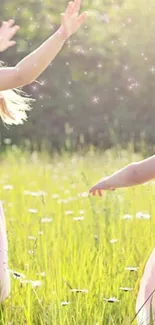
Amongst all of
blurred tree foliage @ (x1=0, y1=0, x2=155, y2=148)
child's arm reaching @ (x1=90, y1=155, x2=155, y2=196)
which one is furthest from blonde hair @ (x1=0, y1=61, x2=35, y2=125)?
blurred tree foliage @ (x1=0, y1=0, x2=155, y2=148)

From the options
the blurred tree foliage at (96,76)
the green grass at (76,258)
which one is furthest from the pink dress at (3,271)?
the blurred tree foliage at (96,76)

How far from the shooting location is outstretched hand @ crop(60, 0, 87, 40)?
188 cm

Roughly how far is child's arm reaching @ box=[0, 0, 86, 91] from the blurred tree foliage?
514cm

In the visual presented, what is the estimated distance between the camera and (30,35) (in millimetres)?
6918

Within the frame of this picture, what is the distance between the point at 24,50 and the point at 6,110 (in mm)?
4821

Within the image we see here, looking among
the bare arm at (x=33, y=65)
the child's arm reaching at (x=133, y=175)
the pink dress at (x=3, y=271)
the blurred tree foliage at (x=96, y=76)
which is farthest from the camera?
the blurred tree foliage at (x=96, y=76)

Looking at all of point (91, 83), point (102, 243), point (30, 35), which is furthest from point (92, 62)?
point (102, 243)

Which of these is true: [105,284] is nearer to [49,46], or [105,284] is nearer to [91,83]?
[49,46]

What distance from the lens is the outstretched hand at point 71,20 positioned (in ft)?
6.17

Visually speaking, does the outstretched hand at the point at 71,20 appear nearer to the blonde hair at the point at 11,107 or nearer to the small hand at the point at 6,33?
the small hand at the point at 6,33

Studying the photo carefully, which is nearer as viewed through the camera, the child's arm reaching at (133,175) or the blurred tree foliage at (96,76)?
the child's arm reaching at (133,175)

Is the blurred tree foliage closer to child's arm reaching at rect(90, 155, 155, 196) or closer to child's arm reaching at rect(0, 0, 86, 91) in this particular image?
child's arm reaching at rect(0, 0, 86, 91)

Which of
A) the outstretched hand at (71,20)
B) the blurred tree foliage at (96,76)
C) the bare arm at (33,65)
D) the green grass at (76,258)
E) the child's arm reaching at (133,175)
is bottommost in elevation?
the blurred tree foliage at (96,76)

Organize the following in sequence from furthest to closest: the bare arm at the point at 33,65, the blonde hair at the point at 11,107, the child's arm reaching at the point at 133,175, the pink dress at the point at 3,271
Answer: the blonde hair at the point at 11,107
the pink dress at the point at 3,271
the bare arm at the point at 33,65
the child's arm reaching at the point at 133,175
